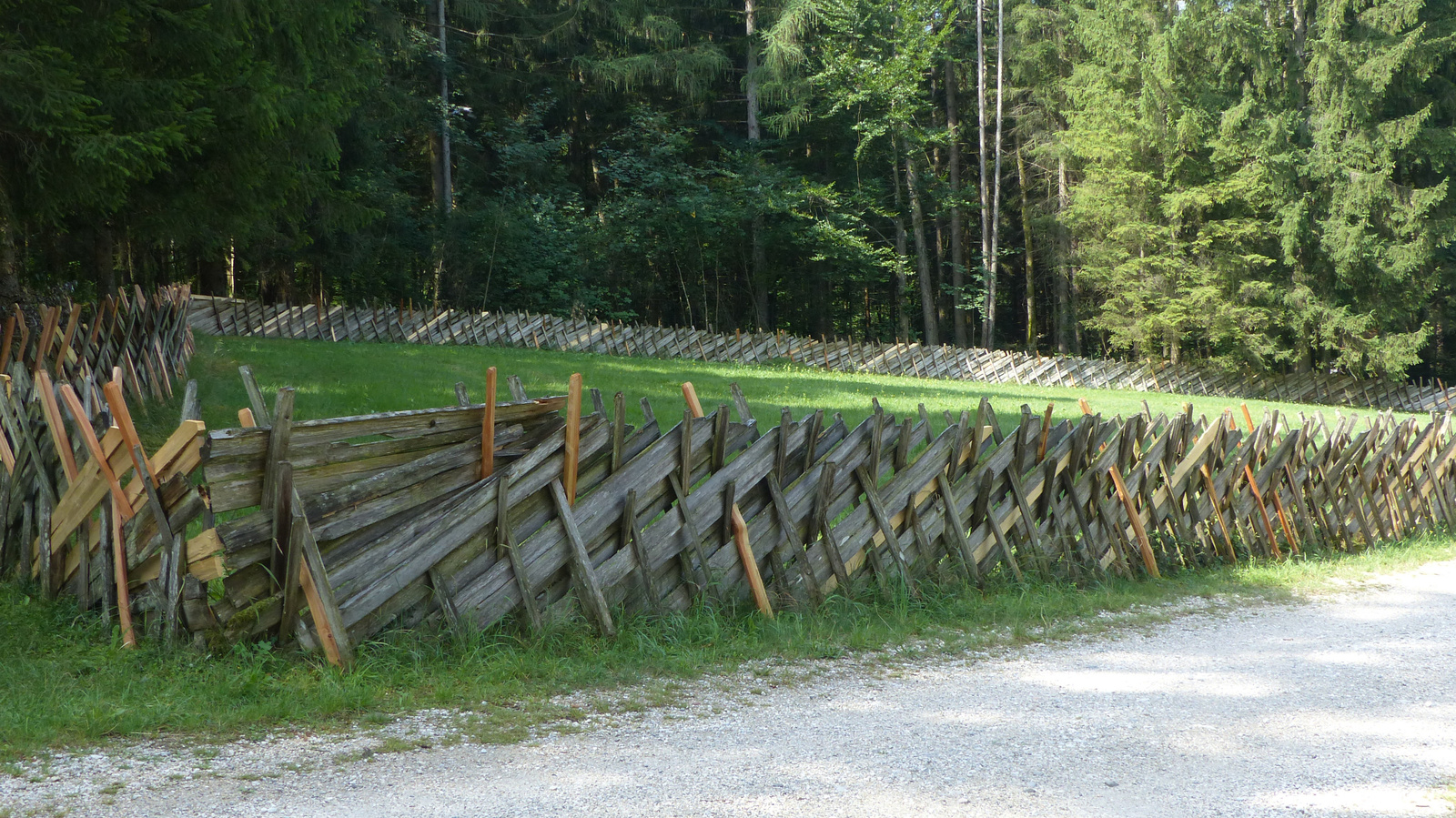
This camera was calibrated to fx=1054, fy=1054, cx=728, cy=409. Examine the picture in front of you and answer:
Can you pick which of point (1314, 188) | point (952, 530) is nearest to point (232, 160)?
point (952, 530)

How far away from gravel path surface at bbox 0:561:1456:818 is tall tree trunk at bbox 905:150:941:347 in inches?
1300

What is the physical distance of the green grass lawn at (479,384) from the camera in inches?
473

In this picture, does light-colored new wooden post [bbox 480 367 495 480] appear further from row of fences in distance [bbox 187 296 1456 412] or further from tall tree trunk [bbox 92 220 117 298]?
row of fences in distance [bbox 187 296 1456 412]

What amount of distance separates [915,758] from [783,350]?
2717 cm

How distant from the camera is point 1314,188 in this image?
35.5 metres

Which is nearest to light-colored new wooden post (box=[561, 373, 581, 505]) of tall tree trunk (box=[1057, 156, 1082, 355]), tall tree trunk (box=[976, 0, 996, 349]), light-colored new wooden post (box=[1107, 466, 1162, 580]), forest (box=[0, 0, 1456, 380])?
light-colored new wooden post (box=[1107, 466, 1162, 580])

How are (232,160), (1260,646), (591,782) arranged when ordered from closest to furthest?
(591,782)
(1260,646)
(232,160)

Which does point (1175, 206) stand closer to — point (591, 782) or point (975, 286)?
point (975, 286)

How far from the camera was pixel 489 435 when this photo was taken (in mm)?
4871

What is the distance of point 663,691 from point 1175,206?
34848mm

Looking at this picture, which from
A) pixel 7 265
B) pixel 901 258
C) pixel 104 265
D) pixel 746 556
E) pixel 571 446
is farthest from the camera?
pixel 901 258

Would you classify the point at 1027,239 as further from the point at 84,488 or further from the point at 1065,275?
the point at 84,488

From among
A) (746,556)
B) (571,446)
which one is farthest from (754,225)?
(571,446)

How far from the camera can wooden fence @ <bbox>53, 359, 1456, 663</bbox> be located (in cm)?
432
